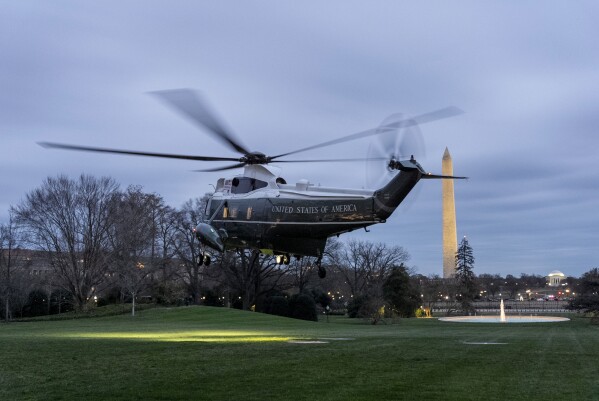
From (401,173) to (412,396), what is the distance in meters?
10.6

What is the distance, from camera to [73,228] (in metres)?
61.8

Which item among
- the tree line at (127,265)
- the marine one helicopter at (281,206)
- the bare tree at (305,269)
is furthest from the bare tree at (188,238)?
the marine one helicopter at (281,206)

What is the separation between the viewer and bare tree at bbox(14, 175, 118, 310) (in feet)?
201

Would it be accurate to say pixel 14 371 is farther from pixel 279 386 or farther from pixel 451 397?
pixel 451 397

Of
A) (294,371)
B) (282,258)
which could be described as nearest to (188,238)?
(282,258)

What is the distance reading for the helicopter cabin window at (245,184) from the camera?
26.3 metres

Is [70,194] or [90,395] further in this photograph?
[70,194]

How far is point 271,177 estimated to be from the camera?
26.3 m

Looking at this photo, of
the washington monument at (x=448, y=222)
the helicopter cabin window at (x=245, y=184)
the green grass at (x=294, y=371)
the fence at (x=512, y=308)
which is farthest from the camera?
the washington monument at (x=448, y=222)

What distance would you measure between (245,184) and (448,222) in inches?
3622

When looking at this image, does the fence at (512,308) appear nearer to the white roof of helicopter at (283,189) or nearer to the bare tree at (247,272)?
the bare tree at (247,272)

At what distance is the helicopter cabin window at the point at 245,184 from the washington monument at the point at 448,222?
82944mm

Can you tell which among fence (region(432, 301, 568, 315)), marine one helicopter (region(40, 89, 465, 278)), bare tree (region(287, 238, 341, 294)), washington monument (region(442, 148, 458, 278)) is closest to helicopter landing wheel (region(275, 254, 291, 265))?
marine one helicopter (region(40, 89, 465, 278))

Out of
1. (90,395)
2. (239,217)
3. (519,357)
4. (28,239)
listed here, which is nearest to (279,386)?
(90,395)
